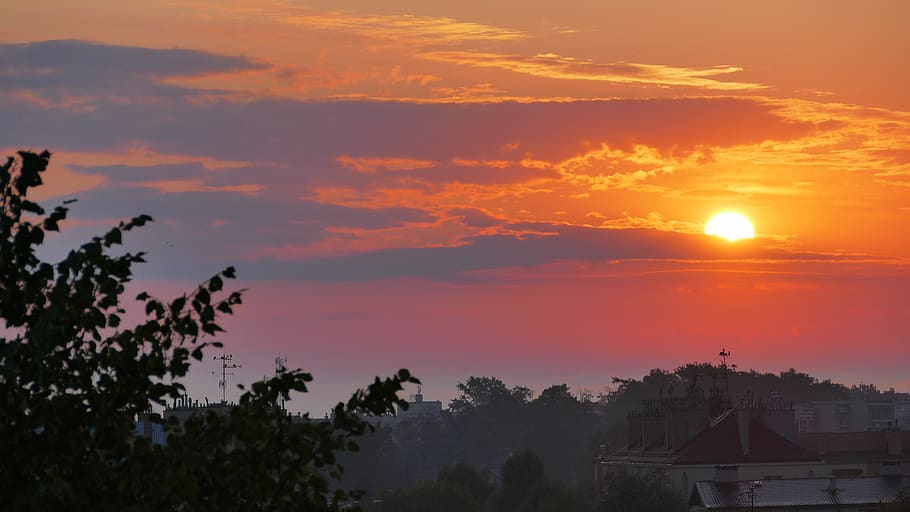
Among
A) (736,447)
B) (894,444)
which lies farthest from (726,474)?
(894,444)

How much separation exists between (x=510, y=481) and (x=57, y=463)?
131727mm

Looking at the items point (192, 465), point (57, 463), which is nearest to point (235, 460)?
point (192, 465)

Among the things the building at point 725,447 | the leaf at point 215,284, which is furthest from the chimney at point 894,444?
the leaf at point 215,284

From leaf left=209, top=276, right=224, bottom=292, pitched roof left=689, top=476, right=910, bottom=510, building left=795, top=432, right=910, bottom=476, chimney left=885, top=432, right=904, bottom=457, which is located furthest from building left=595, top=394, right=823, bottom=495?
leaf left=209, top=276, right=224, bottom=292

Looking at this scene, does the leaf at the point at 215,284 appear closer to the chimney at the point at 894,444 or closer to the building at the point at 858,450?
the building at the point at 858,450

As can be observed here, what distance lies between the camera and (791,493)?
11119cm

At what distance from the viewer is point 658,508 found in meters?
121

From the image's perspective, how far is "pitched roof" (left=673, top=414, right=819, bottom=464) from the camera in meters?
126

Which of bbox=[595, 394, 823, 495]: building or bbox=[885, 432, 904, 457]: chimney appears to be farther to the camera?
bbox=[885, 432, 904, 457]: chimney

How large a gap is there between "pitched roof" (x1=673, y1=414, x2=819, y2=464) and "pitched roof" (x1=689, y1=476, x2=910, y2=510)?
11.9 meters

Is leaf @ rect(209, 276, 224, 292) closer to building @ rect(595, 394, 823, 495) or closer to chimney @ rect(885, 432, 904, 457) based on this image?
building @ rect(595, 394, 823, 495)

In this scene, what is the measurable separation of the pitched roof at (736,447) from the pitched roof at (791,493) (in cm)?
1189

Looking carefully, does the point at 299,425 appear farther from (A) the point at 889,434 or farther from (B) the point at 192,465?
(A) the point at 889,434

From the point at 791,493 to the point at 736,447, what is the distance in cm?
1524
